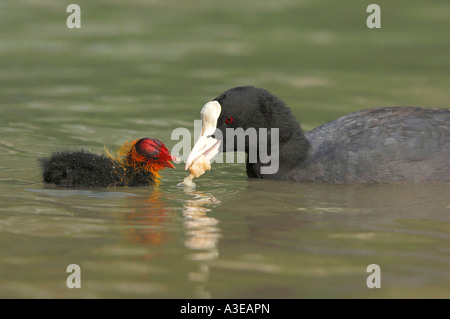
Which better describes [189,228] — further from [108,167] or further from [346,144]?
[346,144]

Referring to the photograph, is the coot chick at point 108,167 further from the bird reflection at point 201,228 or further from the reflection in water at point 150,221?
the bird reflection at point 201,228

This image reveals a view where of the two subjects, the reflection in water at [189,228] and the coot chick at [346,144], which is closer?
the reflection in water at [189,228]

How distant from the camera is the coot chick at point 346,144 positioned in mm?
6996

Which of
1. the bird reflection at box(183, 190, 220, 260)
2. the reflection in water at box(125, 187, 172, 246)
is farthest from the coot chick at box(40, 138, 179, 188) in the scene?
the bird reflection at box(183, 190, 220, 260)

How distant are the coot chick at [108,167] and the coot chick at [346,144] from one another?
489mm

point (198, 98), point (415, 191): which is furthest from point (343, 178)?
point (198, 98)

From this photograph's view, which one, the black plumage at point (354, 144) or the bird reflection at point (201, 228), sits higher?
the black plumage at point (354, 144)

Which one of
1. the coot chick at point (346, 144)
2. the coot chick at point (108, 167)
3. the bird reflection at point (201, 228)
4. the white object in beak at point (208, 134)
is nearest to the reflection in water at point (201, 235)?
the bird reflection at point (201, 228)

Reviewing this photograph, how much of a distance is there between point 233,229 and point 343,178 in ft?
6.41

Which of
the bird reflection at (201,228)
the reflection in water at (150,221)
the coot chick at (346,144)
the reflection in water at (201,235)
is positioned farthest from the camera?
the coot chick at (346,144)

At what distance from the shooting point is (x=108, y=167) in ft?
22.9

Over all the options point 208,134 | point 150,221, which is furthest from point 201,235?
point 208,134

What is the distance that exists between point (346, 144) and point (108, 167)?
203 centimetres

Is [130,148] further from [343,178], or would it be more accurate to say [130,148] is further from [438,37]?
[438,37]
